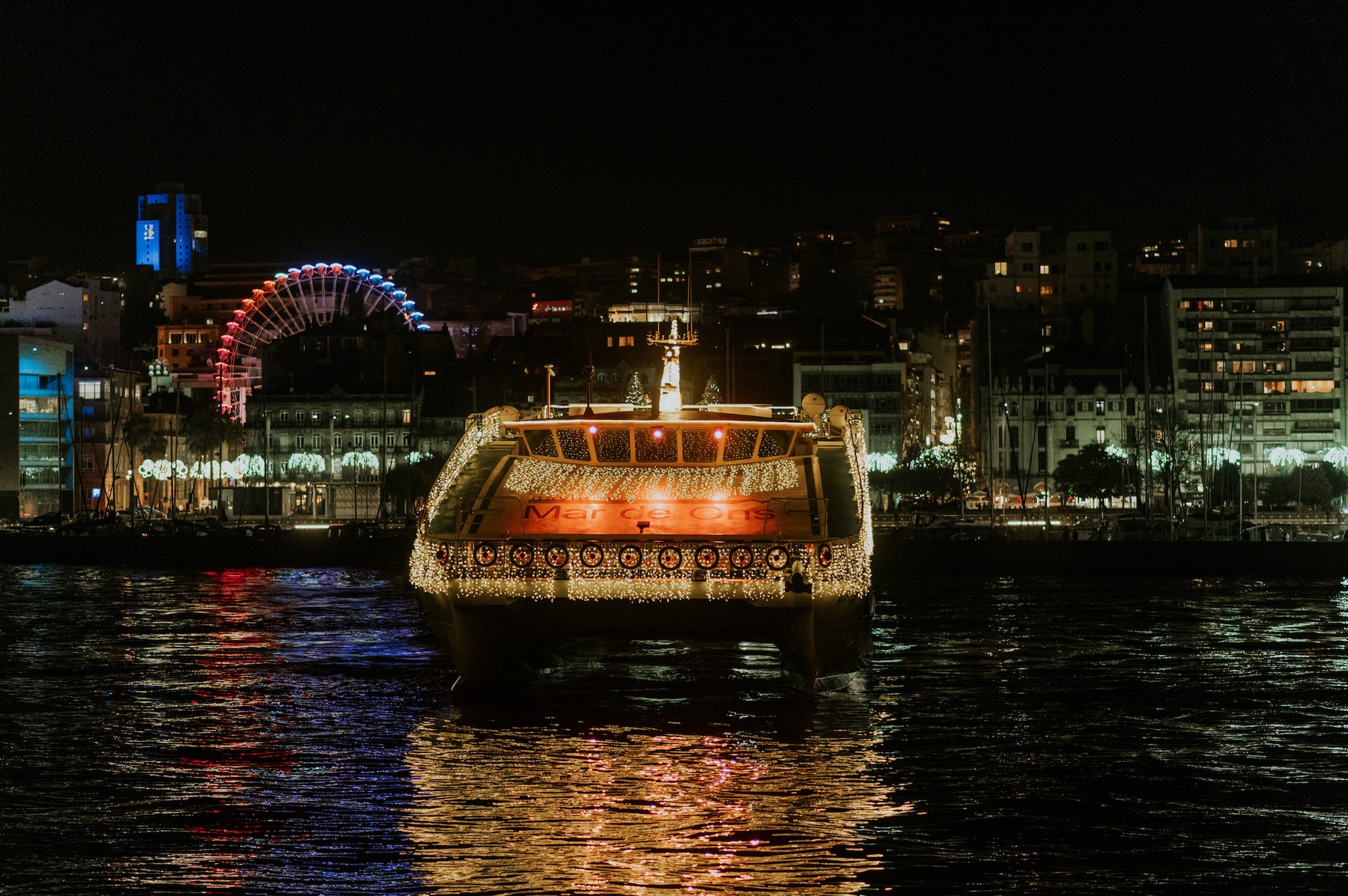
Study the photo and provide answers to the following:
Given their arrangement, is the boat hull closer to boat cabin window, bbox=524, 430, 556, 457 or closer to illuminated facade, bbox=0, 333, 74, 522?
boat cabin window, bbox=524, 430, 556, 457

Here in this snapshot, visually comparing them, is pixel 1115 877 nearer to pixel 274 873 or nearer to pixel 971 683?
pixel 274 873

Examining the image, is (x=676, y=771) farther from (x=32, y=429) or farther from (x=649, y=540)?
(x=32, y=429)

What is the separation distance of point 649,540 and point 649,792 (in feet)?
Result: 11.4

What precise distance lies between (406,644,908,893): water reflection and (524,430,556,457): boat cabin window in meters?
3.08

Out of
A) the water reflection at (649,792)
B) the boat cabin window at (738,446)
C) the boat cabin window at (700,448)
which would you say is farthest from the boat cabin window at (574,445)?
the water reflection at (649,792)

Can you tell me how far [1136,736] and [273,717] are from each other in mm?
9910

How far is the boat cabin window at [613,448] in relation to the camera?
20938mm

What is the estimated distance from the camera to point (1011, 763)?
1664cm

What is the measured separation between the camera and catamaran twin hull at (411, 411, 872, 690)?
17.5 metres

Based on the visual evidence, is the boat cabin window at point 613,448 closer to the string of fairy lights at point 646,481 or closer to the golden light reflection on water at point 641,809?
the string of fairy lights at point 646,481

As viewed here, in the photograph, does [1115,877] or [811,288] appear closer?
[1115,877]

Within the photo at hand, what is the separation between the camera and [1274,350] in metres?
124

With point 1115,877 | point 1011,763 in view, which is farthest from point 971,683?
point 1115,877

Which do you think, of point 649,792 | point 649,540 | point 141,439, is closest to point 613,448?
point 649,540
